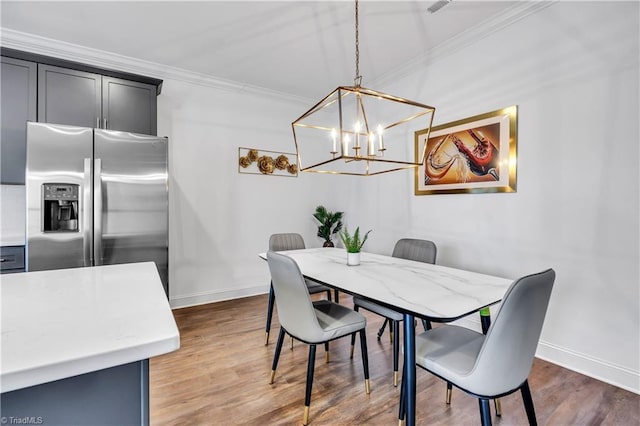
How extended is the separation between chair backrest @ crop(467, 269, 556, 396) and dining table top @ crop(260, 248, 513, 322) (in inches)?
6.3

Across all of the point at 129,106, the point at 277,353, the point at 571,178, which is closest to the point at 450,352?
the point at 277,353

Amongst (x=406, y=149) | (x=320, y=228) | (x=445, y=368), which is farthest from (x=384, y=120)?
(x=445, y=368)

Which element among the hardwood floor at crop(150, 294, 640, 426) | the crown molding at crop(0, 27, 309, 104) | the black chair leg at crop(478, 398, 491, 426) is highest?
the crown molding at crop(0, 27, 309, 104)

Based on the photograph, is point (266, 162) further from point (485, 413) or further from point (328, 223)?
point (485, 413)

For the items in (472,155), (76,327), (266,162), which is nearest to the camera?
(76,327)

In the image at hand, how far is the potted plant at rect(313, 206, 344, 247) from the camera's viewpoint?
4.40m

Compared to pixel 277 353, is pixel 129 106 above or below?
above

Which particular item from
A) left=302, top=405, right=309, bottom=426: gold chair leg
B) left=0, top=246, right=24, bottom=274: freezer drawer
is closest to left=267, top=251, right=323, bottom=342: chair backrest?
left=302, top=405, right=309, bottom=426: gold chair leg

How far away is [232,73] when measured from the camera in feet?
11.8

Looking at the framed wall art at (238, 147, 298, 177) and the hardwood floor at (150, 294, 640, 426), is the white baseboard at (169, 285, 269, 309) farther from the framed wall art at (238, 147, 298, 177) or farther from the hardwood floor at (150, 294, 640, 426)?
the framed wall art at (238, 147, 298, 177)

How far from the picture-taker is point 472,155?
2830 millimetres

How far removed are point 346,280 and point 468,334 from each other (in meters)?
0.72

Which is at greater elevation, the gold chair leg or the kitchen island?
the kitchen island

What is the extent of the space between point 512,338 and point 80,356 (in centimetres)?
137
